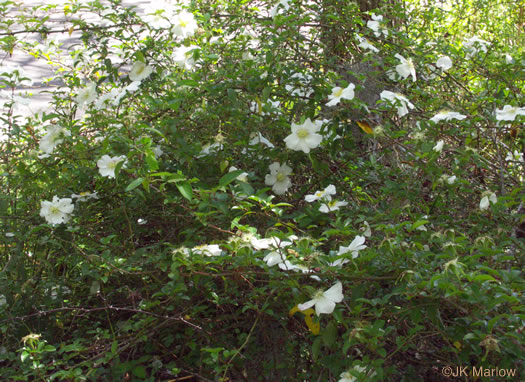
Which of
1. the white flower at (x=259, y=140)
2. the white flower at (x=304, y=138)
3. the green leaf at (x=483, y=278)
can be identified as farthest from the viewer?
the white flower at (x=259, y=140)

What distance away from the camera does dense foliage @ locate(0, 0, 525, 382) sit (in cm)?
149

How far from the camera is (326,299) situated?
4.58 feet

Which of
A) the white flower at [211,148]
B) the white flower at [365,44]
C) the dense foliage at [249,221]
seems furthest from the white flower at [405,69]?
the white flower at [211,148]

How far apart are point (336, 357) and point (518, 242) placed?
0.66m

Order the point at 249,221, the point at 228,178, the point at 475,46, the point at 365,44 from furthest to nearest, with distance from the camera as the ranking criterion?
the point at 475,46 → the point at 365,44 → the point at 249,221 → the point at 228,178

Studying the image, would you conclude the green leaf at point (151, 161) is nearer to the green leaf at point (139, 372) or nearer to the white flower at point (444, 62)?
the green leaf at point (139, 372)

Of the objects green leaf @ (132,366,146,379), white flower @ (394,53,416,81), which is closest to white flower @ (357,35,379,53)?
white flower @ (394,53,416,81)

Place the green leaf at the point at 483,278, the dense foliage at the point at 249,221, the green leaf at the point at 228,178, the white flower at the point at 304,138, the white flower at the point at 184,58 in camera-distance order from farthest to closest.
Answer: the white flower at the point at 184,58 < the white flower at the point at 304,138 < the green leaf at the point at 228,178 < the dense foliage at the point at 249,221 < the green leaf at the point at 483,278

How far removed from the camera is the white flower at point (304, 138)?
1.86 meters

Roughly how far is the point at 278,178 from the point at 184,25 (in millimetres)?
654

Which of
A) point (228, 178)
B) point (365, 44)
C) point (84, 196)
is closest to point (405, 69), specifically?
point (365, 44)

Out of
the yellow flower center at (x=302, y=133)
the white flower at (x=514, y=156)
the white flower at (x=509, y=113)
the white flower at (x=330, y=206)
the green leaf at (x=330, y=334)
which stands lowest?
the white flower at (x=514, y=156)

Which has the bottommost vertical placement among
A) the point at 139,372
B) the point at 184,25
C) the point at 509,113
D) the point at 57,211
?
the point at 139,372

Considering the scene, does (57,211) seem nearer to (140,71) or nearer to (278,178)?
(140,71)
